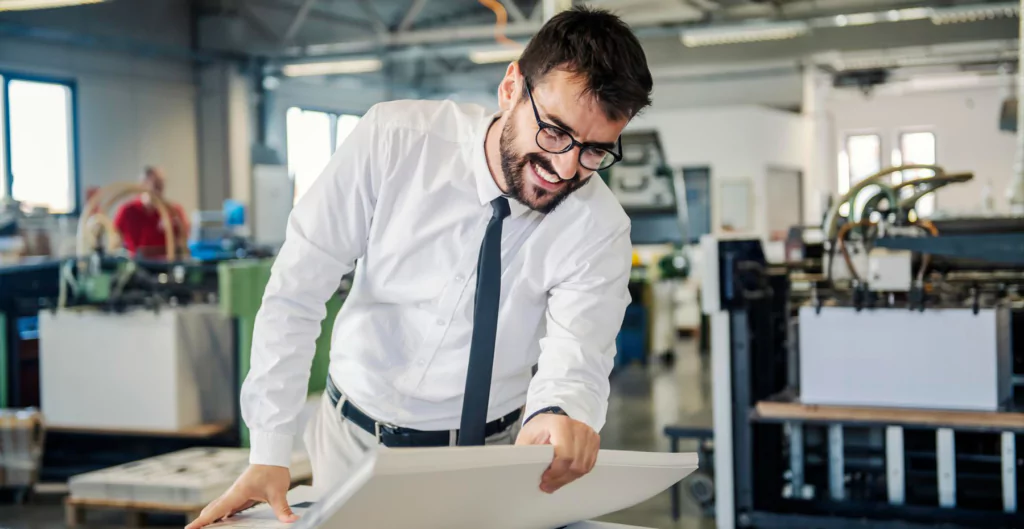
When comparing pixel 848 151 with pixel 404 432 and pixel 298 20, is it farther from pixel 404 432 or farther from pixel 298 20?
pixel 404 432

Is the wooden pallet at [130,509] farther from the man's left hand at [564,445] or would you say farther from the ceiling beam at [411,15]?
the ceiling beam at [411,15]

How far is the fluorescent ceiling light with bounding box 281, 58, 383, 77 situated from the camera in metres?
10.9

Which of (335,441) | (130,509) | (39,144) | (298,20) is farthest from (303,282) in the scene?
(298,20)

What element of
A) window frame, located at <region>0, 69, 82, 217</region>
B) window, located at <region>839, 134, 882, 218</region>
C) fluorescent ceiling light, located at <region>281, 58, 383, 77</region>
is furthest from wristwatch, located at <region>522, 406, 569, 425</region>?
window, located at <region>839, 134, 882, 218</region>

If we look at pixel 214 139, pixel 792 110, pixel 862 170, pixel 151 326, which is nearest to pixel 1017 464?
pixel 151 326

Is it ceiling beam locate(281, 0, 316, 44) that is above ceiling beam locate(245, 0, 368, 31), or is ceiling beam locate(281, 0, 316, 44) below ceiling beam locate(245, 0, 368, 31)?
below

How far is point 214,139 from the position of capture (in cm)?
1077

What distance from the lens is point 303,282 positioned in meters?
1.23

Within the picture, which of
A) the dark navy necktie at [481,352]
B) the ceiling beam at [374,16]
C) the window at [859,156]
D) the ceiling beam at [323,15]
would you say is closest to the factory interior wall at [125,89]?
the ceiling beam at [323,15]

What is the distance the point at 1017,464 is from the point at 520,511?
2517 mm

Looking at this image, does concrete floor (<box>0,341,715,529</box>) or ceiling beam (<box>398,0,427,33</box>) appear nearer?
concrete floor (<box>0,341,715,529</box>)

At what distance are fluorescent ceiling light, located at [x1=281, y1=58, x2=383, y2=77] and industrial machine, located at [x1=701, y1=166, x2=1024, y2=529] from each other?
8.36 meters

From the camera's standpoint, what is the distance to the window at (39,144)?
8195 mm

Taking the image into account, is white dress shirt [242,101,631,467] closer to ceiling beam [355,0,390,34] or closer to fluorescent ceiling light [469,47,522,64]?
fluorescent ceiling light [469,47,522,64]
